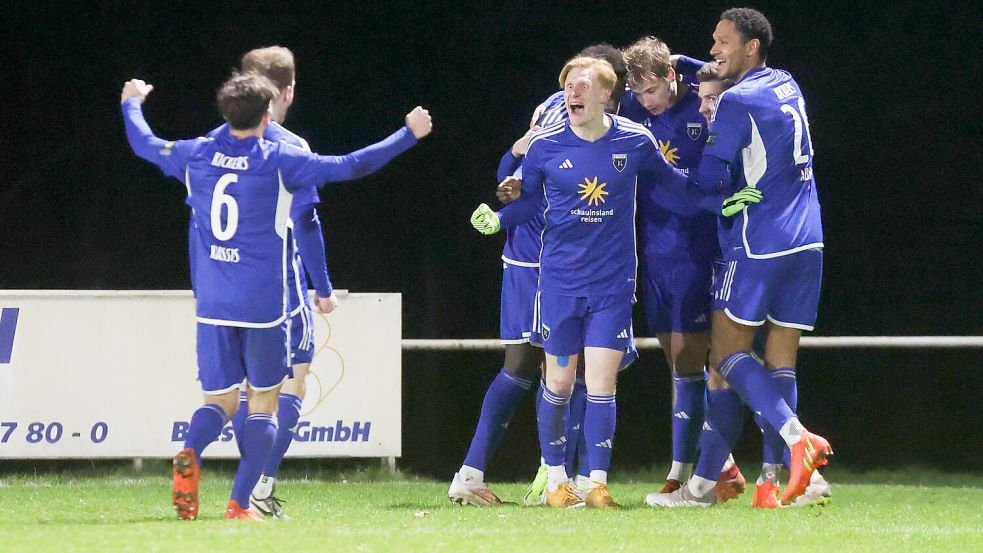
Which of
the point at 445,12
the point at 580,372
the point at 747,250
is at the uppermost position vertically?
the point at 445,12

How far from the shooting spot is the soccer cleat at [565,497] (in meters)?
5.42

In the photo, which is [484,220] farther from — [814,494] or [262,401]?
[814,494]

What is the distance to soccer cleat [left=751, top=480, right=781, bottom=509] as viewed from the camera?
554 cm

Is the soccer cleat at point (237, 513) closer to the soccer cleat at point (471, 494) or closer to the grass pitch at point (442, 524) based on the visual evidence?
the grass pitch at point (442, 524)

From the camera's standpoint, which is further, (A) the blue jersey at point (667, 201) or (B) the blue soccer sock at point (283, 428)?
(A) the blue jersey at point (667, 201)

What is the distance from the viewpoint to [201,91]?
37.1ft

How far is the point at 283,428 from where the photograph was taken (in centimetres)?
540

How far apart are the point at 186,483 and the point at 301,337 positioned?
94 cm

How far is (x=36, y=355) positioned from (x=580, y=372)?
290 cm

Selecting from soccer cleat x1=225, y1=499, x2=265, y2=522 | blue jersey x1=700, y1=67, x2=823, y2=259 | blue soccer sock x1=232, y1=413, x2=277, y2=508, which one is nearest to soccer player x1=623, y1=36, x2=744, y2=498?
blue jersey x1=700, y1=67, x2=823, y2=259

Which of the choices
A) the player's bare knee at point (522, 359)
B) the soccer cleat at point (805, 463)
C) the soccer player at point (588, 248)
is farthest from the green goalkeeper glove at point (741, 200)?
the player's bare knee at point (522, 359)

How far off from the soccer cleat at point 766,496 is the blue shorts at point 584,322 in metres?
0.79

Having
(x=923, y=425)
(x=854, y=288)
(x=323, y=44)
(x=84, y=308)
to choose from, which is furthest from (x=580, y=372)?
(x=923, y=425)

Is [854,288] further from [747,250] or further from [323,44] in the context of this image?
[747,250]
